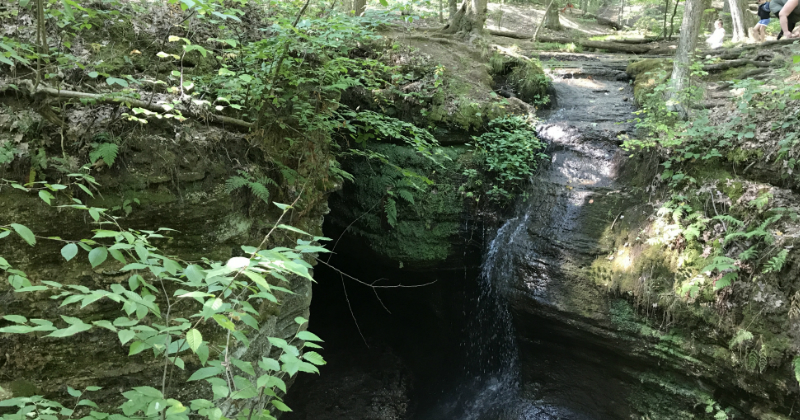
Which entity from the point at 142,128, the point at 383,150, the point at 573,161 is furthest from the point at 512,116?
the point at 142,128

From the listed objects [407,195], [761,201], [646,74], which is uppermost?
[646,74]

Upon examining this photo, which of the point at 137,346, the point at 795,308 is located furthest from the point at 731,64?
the point at 137,346

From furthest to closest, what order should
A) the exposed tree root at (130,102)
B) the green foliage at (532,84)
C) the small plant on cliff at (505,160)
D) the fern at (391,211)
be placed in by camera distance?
the green foliage at (532,84), the small plant on cliff at (505,160), the fern at (391,211), the exposed tree root at (130,102)

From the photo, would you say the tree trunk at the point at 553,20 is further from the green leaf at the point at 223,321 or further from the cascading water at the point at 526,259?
the green leaf at the point at 223,321

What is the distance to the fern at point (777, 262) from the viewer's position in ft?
14.7

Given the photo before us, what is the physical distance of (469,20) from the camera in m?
10.8

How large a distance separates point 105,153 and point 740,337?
6901 mm

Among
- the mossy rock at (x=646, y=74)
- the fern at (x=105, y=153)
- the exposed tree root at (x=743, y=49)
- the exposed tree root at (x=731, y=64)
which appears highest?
the exposed tree root at (x=743, y=49)

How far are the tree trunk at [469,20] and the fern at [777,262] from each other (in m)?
8.42

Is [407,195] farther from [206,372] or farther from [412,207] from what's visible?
[206,372]

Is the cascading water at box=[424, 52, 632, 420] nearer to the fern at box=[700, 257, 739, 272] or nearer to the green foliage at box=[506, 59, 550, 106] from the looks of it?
the green foliage at box=[506, 59, 550, 106]

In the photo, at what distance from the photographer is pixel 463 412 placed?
23.0 ft

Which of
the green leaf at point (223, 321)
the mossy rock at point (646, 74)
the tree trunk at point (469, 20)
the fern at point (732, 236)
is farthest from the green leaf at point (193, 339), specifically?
the tree trunk at point (469, 20)

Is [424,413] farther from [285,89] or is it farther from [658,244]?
[285,89]
